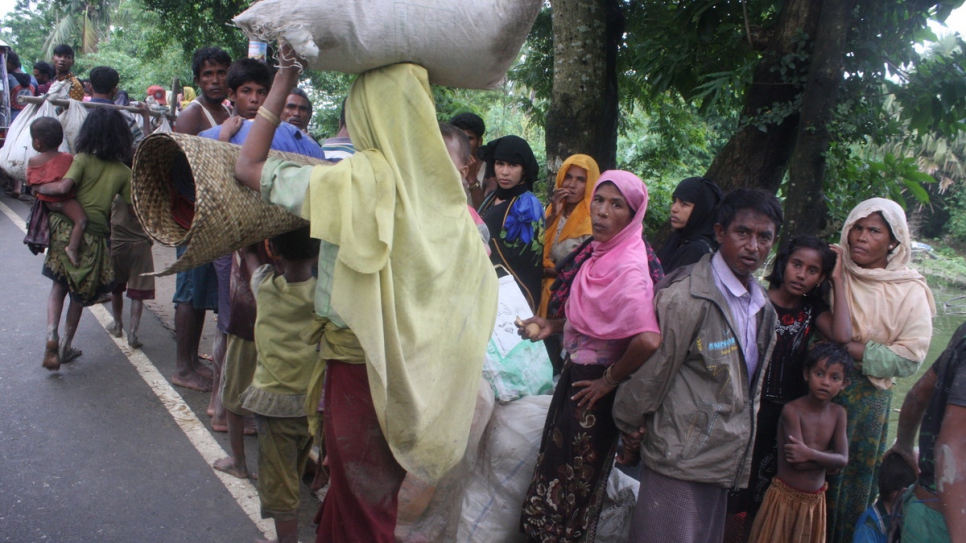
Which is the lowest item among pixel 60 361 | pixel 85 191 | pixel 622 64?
pixel 60 361

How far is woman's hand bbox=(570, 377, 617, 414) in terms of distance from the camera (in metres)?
2.97

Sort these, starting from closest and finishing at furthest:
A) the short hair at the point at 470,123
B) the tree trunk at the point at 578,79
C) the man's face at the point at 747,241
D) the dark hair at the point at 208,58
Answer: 1. the man's face at the point at 747,241
2. the tree trunk at the point at 578,79
3. the short hair at the point at 470,123
4. the dark hair at the point at 208,58

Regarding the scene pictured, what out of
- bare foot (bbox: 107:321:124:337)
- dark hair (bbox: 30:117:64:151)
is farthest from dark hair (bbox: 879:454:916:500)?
dark hair (bbox: 30:117:64:151)

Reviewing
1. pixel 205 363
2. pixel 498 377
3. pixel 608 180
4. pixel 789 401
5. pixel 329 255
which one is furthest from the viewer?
pixel 205 363

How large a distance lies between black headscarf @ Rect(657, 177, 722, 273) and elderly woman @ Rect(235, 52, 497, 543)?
59.9 inches

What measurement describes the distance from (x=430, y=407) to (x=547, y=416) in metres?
1.10

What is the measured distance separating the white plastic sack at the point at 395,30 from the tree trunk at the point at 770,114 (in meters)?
3.11

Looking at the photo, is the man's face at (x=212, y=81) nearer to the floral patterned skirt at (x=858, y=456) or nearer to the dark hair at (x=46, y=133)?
the dark hair at (x=46, y=133)

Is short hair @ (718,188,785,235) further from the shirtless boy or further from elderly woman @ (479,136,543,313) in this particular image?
elderly woman @ (479,136,543,313)

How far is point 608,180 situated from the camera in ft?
10.1

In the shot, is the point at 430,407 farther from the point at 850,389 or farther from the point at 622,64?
the point at 622,64

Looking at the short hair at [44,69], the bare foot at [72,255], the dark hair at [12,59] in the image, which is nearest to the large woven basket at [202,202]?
the bare foot at [72,255]

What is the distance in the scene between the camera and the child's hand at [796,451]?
120 inches

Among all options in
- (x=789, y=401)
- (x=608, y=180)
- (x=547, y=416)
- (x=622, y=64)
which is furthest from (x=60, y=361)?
(x=622, y=64)
